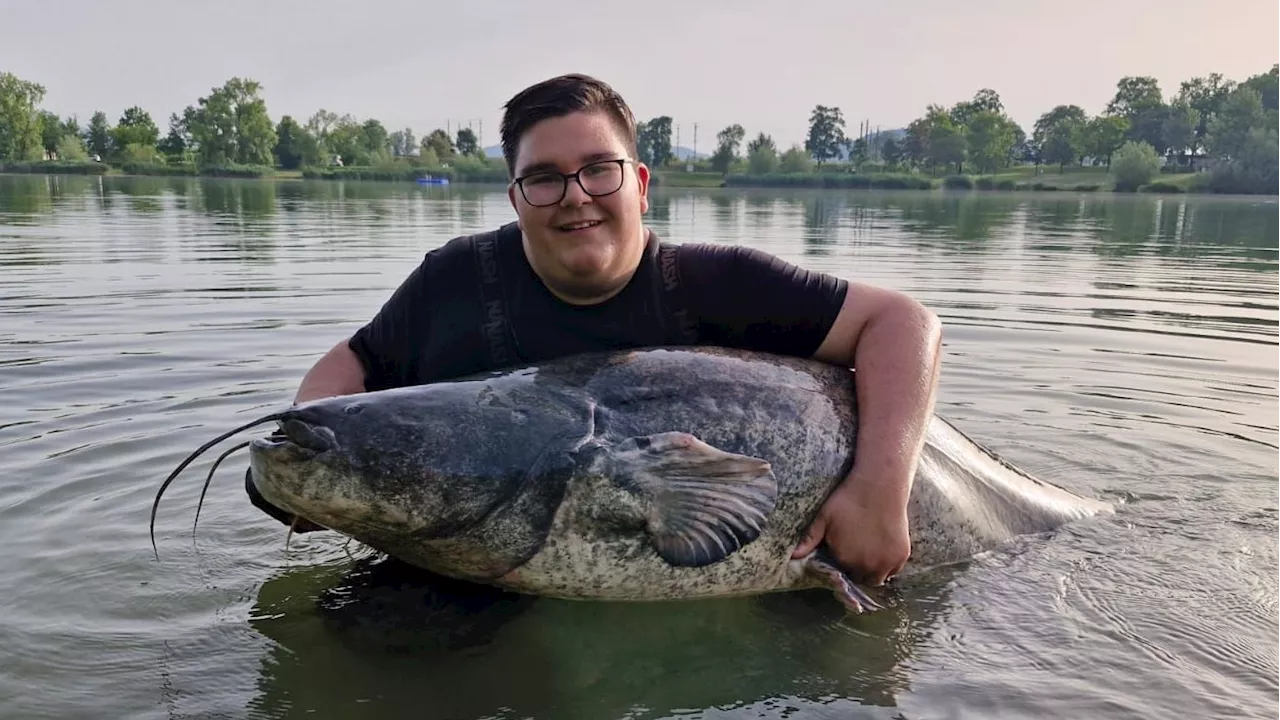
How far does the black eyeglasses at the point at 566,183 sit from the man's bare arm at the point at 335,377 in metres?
1.03

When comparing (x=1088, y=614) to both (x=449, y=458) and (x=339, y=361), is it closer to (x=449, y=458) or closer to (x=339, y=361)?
(x=449, y=458)

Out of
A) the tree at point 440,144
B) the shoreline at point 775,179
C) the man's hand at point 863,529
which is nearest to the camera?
the man's hand at point 863,529

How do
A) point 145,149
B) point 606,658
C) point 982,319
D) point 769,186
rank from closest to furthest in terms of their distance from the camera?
point 606,658
point 982,319
point 769,186
point 145,149

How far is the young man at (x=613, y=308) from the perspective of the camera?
3527mm

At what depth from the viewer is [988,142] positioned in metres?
118

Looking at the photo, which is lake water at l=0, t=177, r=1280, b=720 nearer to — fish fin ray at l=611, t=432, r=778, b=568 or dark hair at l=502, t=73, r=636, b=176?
fish fin ray at l=611, t=432, r=778, b=568

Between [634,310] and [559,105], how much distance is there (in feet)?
2.72

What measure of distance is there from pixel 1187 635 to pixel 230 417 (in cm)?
541

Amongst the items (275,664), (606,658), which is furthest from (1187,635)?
(275,664)

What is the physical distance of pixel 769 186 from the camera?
9925cm

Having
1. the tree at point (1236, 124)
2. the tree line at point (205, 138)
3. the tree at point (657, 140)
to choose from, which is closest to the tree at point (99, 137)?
the tree line at point (205, 138)

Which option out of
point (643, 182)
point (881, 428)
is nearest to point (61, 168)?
point (643, 182)

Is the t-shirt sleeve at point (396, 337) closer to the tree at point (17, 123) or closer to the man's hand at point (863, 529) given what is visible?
the man's hand at point (863, 529)

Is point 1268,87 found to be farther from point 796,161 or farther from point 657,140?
point 657,140
